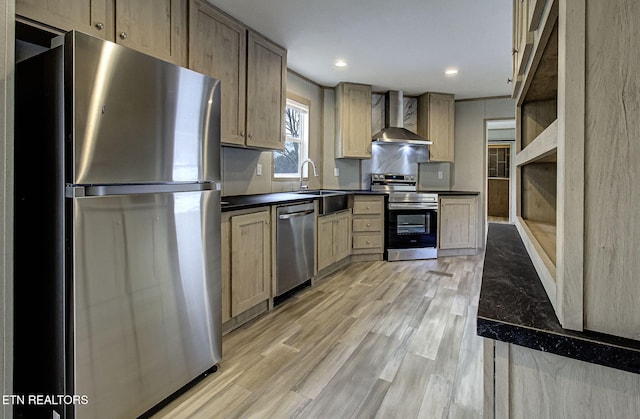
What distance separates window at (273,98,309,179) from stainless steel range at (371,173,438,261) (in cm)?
134

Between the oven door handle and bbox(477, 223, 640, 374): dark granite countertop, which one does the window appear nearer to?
the oven door handle

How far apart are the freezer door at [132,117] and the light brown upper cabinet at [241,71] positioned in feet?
2.67

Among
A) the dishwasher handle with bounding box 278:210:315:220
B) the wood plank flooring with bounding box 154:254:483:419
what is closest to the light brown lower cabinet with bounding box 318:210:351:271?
the dishwasher handle with bounding box 278:210:315:220

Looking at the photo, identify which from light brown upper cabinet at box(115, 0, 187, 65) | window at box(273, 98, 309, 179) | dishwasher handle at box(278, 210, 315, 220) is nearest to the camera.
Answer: light brown upper cabinet at box(115, 0, 187, 65)

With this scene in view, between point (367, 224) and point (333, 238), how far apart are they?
796 millimetres

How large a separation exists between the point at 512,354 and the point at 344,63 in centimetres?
374

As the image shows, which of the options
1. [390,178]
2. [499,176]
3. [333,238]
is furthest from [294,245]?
[499,176]

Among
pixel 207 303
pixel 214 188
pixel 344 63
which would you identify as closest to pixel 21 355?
pixel 207 303

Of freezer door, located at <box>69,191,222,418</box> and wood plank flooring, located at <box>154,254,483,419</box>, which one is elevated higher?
freezer door, located at <box>69,191,222,418</box>

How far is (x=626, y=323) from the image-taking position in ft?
1.75

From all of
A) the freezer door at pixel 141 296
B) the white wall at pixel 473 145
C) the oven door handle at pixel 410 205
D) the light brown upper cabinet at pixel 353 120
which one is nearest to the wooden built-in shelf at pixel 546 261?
the freezer door at pixel 141 296

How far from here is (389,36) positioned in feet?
10.0

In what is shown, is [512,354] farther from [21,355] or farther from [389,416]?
[21,355]

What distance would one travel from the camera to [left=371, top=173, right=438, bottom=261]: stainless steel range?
14.8 ft
